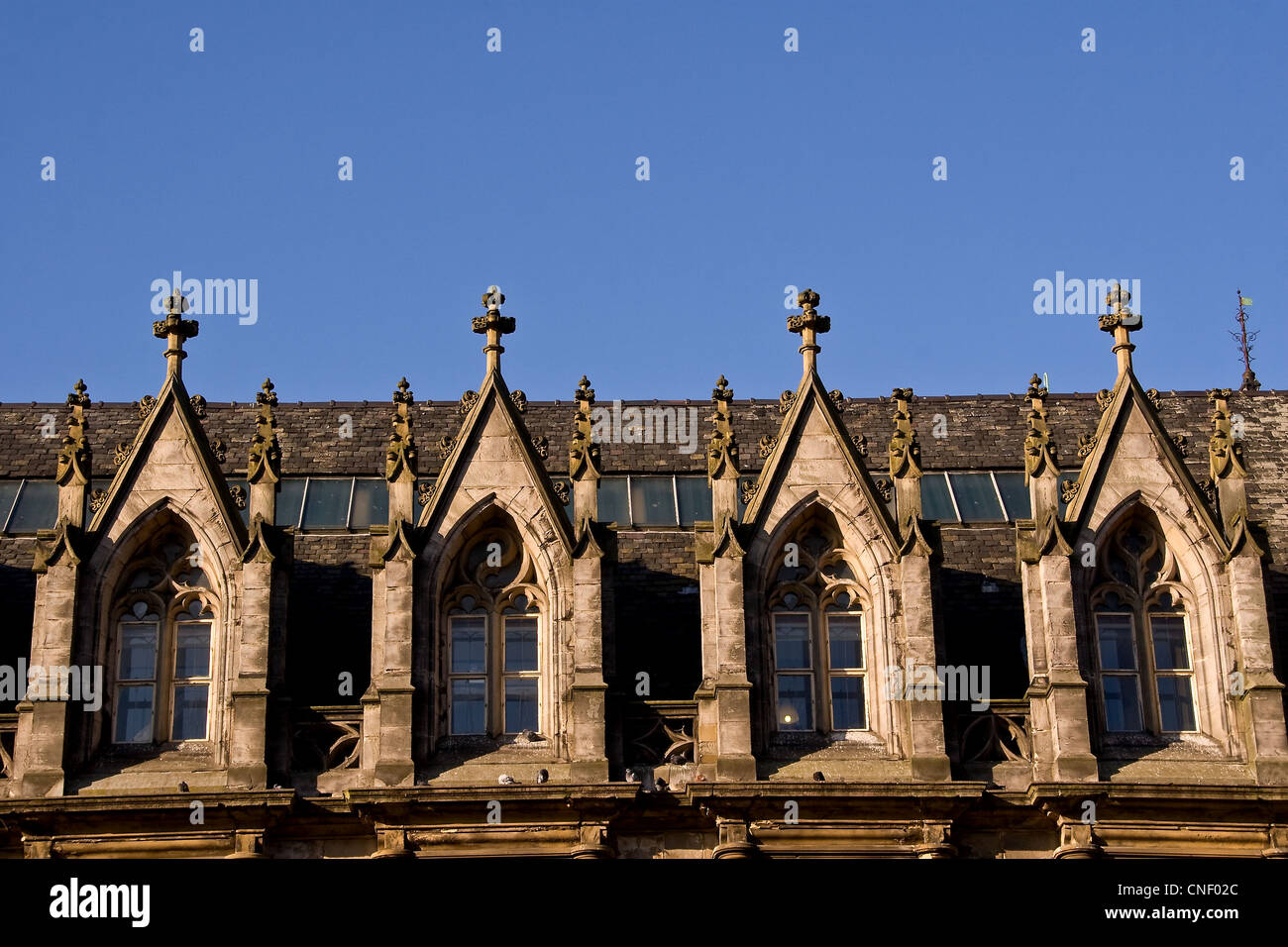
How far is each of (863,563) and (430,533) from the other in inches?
234

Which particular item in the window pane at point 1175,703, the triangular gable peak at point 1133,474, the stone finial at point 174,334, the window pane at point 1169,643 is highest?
the stone finial at point 174,334

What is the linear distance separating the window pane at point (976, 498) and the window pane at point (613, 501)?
5.28 m

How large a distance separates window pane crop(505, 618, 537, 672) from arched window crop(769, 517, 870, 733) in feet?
10.7

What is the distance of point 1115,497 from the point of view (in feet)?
116

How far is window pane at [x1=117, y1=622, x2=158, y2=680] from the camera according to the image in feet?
114

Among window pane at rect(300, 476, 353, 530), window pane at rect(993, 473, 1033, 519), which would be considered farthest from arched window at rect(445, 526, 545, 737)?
window pane at rect(993, 473, 1033, 519)

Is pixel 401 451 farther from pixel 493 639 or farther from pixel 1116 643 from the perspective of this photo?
pixel 1116 643

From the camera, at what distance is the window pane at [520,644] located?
34562mm

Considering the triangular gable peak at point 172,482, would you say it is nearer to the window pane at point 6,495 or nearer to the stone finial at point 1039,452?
the window pane at point 6,495

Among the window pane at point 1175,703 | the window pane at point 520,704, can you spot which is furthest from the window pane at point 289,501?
the window pane at point 1175,703

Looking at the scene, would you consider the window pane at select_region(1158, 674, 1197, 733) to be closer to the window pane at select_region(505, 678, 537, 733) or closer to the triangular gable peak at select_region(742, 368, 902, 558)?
the triangular gable peak at select_region(742, 368, 902, 558)

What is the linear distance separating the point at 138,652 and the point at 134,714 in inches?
34.9

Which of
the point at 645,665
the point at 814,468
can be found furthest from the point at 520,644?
the point at 814,468

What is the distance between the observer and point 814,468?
35.4m
